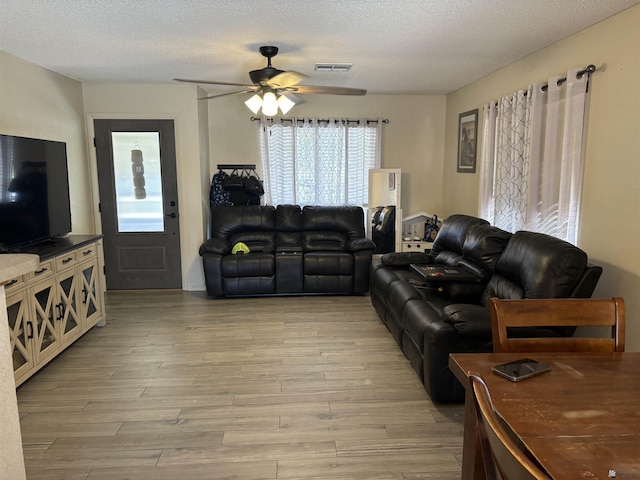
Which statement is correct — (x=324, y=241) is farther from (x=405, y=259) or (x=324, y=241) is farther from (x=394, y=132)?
(x=394, y=132)

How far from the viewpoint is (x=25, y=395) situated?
2910 mm

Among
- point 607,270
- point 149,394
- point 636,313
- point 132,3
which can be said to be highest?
point 132,3

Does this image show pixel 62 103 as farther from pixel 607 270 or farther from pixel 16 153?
pixel 607 270

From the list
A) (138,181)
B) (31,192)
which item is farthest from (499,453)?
(138,181)

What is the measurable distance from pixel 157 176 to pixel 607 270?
457 cm

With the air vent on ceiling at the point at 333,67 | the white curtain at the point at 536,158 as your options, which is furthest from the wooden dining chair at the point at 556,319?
the air vent on ceiling at the point at 333,67

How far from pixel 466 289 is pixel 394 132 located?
3.13m

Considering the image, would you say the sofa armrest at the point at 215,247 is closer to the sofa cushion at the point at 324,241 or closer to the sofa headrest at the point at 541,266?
the sofa cushion at the point at 324,241

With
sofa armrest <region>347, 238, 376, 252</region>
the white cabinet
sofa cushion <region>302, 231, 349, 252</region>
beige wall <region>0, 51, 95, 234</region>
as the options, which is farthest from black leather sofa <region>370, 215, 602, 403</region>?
beige wall <region>0, 51, 95, 234</region>

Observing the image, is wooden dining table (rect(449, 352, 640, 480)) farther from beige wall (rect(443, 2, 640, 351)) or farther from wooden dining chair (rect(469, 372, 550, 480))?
beige wall (rect(443, 2, 640, 351))

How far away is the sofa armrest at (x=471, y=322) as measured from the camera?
2.59 m

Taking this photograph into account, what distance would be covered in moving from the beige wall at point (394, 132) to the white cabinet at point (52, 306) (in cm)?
227

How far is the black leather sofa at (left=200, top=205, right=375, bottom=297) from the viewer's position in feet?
16.3

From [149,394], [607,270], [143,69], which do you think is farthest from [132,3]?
[607,270]
